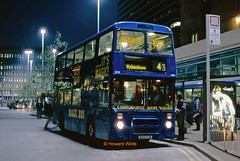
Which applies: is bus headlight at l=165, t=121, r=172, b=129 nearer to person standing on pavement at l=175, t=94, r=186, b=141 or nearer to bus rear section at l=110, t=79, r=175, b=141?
bus rear section at l=110, t=79, r=175, b=141

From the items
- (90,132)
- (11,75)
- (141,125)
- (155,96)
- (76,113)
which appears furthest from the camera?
(11,75)

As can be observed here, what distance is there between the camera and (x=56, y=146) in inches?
475

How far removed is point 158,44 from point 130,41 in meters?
1.05

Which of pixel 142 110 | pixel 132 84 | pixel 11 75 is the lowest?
pixel 142 110

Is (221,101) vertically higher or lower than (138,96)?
lower

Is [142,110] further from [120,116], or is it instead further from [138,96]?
[120,116]

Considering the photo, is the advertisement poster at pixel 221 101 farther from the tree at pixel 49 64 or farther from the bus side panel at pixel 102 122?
the tree at pixel 49 64

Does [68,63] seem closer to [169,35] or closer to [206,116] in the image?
[169,35]

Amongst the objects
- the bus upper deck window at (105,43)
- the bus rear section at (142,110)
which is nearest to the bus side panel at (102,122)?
the bus rear section at (142,110)

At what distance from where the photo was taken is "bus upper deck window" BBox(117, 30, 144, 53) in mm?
11587

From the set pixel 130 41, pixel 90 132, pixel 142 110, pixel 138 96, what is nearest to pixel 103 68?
pixel 130 41

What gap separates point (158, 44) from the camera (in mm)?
12141

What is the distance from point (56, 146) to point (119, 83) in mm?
3103

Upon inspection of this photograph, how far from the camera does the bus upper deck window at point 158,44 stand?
1201 cm
